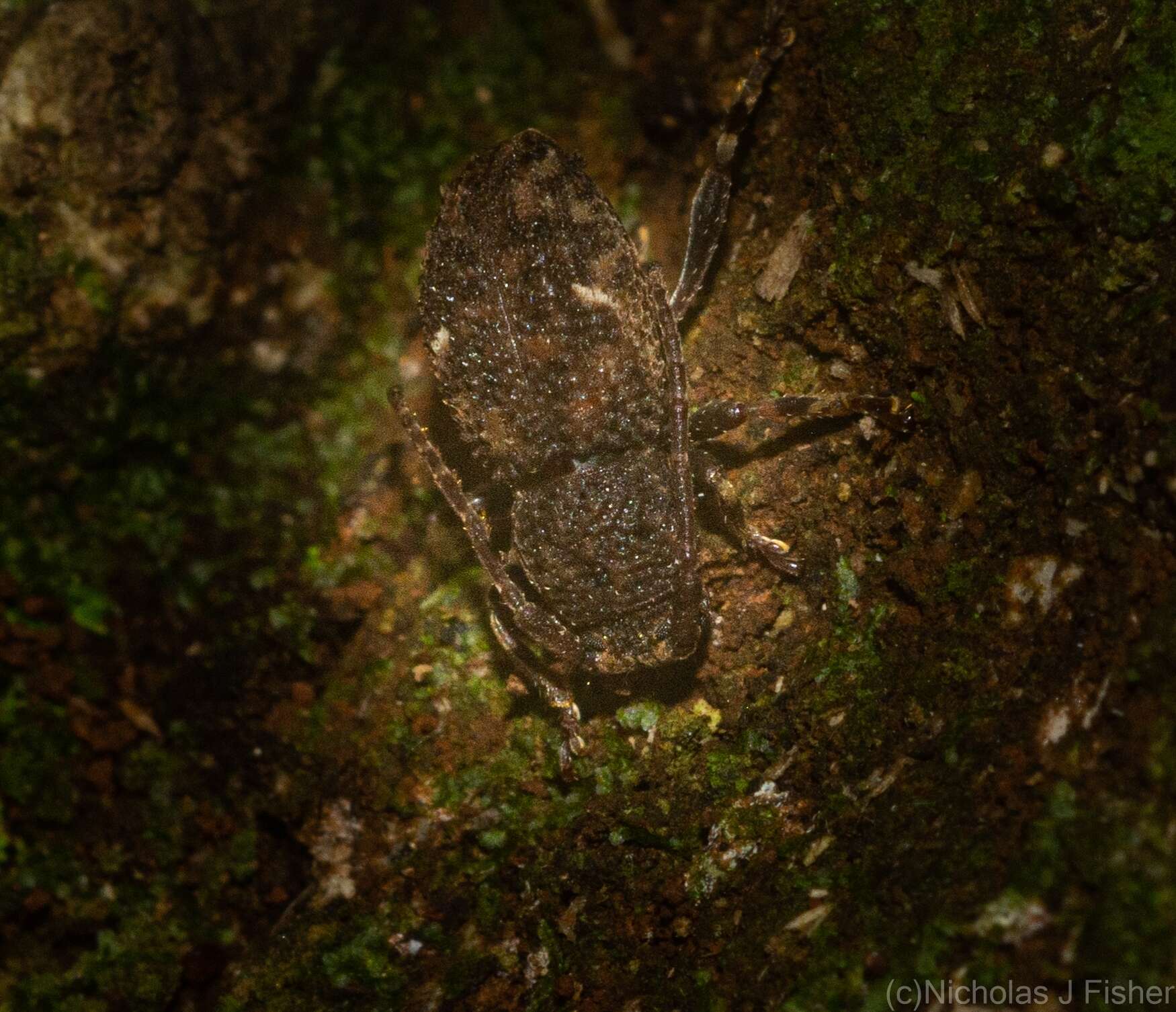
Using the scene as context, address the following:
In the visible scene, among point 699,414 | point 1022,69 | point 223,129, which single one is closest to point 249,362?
point 223,129

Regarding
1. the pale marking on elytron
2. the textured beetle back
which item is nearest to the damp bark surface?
the textured beetle back

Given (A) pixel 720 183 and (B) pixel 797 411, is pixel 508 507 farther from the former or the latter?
(A) pixel 720 183

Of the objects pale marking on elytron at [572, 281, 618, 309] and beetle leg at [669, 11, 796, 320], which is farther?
beetle leg at [669, 11, 796, 320]

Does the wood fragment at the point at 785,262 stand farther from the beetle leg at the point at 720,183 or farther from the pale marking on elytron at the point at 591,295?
the pale marking on elytron at the point at 591,295

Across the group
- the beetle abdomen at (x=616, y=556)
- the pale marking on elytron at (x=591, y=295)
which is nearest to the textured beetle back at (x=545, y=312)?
the pale marking on elytron at (x=591, y=295)

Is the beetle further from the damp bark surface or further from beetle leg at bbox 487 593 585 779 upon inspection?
the damp bark surface

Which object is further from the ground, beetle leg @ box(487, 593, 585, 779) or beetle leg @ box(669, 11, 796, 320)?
beetle leg @ box(669, 11, 796, 320)
